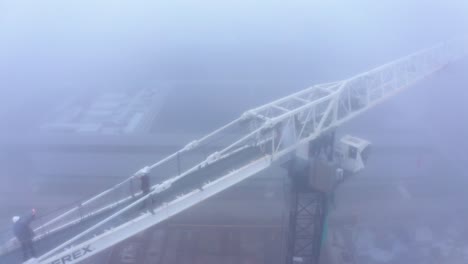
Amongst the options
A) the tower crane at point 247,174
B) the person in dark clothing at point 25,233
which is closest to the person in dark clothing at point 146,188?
the tower crane at point 247,174

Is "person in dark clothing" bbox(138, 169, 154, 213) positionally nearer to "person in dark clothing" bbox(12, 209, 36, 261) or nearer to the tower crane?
the tower crane

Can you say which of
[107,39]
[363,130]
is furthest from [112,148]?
[107,39]

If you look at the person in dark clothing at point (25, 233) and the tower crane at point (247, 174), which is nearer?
the person in dark clothing at point (25, 233)

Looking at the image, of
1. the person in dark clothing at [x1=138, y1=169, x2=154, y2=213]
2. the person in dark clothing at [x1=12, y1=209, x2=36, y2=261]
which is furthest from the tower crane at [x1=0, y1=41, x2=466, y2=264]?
the person in dark clothing at [x1=12, y1=209, x2=36, y2=261]

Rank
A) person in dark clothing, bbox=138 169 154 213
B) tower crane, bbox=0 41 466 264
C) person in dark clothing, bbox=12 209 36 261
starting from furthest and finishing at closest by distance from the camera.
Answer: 1. person in dark clothing, bbox=138 169 154 213
2. tower crane, bbox=0 41 466 264
3. person in dark clothing, bbox=12 209 36 261

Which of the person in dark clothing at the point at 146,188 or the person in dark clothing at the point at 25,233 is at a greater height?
the person in dark clothing at the point at 146,188

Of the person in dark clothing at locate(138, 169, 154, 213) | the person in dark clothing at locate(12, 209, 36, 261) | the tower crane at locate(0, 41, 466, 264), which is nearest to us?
the person in dark clothing at locate(12, 209, 36, 261)

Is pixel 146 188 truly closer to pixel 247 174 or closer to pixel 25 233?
pixel 247 174

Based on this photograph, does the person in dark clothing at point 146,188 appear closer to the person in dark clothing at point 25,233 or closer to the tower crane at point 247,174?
the tower crane at point 247,174

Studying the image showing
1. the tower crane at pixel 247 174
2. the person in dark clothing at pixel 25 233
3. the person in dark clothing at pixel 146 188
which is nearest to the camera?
the person in dark clothing at pixel 25 233
